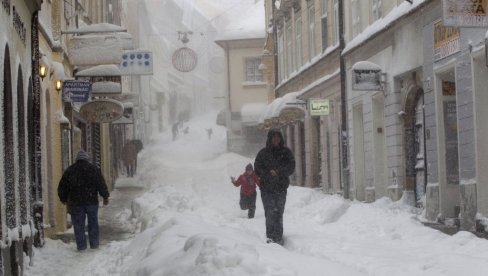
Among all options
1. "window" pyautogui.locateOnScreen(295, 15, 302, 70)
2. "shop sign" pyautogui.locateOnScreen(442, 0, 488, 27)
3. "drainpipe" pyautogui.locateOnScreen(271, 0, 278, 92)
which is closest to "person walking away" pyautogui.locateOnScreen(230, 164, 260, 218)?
"shop sign" pyautogui.locateOnScreen(442, 0, 488, 27)

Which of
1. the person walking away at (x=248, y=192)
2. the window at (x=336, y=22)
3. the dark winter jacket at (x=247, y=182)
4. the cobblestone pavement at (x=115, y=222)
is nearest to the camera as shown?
the cobblestone pavement at (x=115, y=222)

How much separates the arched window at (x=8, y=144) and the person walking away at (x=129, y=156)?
1039 inches

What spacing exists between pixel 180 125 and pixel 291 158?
64288 mm

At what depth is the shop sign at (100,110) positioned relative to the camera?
19.8 metres

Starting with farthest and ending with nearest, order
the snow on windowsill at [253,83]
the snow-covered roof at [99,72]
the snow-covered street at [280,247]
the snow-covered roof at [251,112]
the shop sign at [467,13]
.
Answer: the snow on windowsill at [253,83] → the snow-covered roof at [251,112] → the snow-covered roof at [99,72] → the shop sign at [467,13] → the snow-covered street at [280,247]

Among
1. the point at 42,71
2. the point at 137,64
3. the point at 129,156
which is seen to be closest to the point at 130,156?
the point at 129,156

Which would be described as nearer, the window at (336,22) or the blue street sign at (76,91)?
the blue street sign at (76,91)

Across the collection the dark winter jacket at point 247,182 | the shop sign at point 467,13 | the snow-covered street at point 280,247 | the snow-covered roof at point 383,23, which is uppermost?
the snow-covered roof at point 383,23

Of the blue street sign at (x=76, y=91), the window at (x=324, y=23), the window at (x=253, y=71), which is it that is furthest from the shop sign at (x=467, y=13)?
the window at (x=253, y=71)

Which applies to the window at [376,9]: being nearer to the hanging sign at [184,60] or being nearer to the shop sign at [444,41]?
the shop sign at [444,41]

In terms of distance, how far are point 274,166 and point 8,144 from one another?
389 cm

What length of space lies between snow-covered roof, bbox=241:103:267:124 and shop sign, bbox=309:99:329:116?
20.1 metres

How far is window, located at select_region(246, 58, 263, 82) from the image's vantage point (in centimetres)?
4669

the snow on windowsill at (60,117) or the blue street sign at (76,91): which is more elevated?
the blue street sign at (76,91)
